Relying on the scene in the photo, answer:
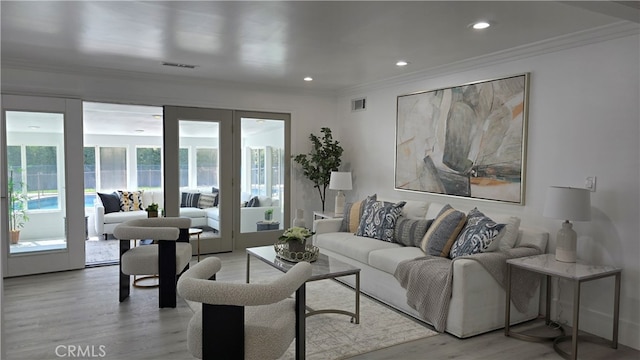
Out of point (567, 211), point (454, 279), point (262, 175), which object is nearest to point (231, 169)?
point (262, 175)

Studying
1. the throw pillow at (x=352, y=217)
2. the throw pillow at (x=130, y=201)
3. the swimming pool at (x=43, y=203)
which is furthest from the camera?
the throw pillow at (x=130, y=201)

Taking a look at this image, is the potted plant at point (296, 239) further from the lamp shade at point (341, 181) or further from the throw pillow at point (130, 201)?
the throw pillow at point (130, 201)

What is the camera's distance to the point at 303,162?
6.36 m

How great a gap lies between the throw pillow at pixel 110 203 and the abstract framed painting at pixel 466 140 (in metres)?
5.29

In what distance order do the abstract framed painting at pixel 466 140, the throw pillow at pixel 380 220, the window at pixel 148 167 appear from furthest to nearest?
the window at pixel 148 167 < the throw pillow at pixel 380 220 < the abstract framed painting at pixel 466 140

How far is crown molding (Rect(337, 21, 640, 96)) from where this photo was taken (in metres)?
3.27

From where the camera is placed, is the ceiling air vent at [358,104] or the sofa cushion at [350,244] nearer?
the sofa cushion at [350,244]

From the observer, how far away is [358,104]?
634cm

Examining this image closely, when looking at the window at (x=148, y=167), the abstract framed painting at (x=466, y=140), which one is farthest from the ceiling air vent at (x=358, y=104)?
the window at (x=148, y=167)

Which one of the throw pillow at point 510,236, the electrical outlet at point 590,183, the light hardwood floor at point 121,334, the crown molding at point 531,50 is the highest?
the crown molding at point 531,50

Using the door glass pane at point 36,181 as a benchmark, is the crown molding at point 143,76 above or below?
above

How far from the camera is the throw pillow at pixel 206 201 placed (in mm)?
5973

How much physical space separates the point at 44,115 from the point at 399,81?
4140 millimetres

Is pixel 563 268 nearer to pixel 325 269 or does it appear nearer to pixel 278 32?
pixel 325 269
